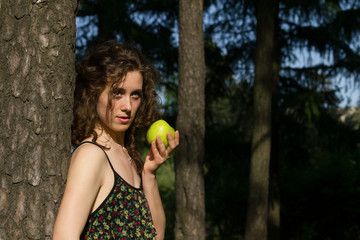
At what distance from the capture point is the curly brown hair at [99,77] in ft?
7.11

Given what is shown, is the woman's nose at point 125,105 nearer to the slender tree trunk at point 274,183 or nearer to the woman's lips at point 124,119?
the woman's lips at point 124,119

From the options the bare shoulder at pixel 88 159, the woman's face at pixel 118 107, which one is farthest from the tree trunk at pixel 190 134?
the bare shoulder at pixel 88 159

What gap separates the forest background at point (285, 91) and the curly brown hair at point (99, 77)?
6129 millimetres

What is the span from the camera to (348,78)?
9602 millimetres

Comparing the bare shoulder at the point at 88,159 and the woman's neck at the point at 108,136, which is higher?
the woman's neck at the point at 108,136

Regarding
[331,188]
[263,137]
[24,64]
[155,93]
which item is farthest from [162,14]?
[24,64]

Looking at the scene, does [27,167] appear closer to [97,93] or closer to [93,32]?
[97,93]

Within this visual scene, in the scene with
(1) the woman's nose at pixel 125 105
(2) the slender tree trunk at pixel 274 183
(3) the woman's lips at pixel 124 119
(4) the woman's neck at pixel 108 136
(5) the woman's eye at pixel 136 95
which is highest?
(5) the woman's eye at pixel 136 95

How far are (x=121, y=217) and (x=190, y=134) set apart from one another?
3670mm

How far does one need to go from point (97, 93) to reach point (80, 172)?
0.54m

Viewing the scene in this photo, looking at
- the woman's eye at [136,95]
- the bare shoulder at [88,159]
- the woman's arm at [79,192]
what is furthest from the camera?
the woman's eye at [136,95]

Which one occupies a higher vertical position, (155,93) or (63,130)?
(155,93)

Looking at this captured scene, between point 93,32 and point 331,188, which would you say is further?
point 331,188

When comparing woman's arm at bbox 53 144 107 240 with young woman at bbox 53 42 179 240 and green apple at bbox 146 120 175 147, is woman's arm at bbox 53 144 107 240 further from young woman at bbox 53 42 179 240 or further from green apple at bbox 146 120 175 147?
green apple at bbox 146 120 175 147
